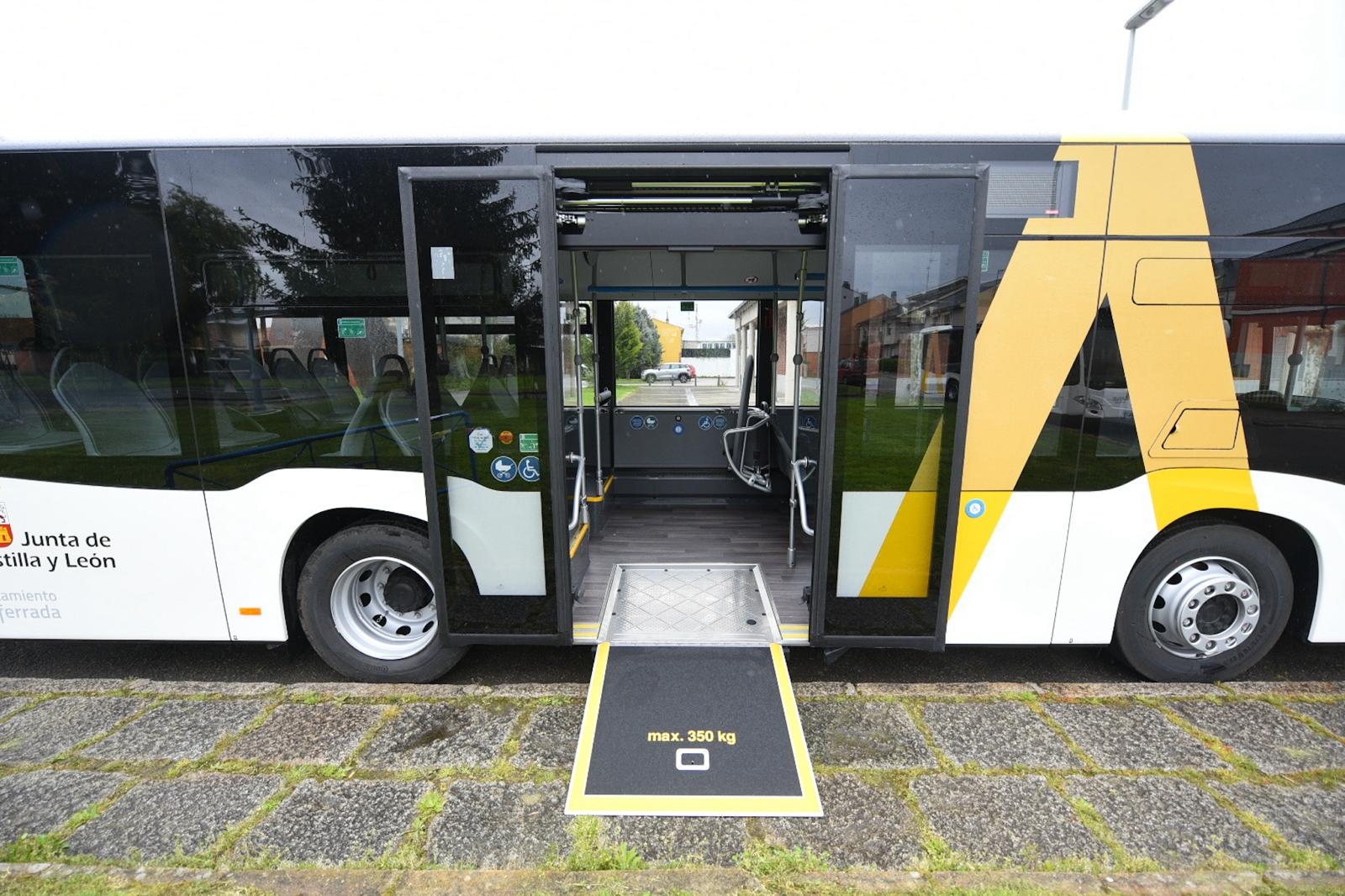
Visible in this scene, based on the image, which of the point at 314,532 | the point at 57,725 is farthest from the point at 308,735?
the point at 57,725

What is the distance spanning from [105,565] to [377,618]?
1.34 metres

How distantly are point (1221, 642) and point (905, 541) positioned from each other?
186cm

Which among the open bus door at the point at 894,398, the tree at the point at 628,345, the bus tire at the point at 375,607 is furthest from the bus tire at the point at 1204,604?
the tree at the point at 628,345

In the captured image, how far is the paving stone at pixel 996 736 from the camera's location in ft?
8.45

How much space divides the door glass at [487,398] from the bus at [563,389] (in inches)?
0.6

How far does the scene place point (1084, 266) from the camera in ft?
9.03

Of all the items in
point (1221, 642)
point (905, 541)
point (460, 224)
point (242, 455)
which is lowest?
point (1221, 642)

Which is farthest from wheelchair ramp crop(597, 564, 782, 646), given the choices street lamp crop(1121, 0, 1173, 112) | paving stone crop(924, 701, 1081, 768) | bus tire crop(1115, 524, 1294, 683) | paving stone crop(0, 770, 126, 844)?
street lamp crop(1121, 0, 1173, 112)

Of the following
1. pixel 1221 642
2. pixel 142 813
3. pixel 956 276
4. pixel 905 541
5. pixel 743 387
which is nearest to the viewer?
pixel 142 813

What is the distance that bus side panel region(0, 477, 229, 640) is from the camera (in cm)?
301

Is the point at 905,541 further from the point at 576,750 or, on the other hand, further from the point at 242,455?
the point at 242,455

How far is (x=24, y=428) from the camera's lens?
3.00 meters

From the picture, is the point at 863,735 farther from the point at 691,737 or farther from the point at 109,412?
the point at 109,412

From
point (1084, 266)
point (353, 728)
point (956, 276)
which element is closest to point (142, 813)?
point (353, 728)
